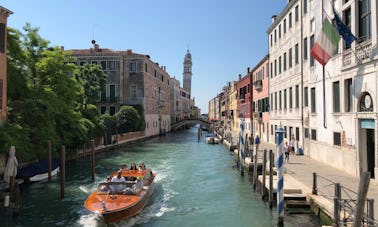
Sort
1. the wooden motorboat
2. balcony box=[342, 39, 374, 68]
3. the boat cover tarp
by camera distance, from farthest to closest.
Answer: the boat cover tarp → balcony box=[342, 39, 374, 68] → the wooden motorboat

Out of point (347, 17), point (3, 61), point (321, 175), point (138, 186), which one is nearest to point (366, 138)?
point (321, 175)

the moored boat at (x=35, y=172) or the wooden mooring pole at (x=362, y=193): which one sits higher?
the wooden mooring pole at (x=362, y=193)

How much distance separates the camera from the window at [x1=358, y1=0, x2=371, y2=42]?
14.4m

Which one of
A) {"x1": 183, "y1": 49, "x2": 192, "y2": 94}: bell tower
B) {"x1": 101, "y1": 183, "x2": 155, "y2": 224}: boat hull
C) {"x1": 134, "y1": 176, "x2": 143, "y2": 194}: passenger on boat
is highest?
{"x1": 183, "y1": 49, "x2": 192, "y2": 94}: bell tower

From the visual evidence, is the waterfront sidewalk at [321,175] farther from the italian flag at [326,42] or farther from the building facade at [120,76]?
the building facade at [120,76]

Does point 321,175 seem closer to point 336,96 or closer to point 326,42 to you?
point 336,96

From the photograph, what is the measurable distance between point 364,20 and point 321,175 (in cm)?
650

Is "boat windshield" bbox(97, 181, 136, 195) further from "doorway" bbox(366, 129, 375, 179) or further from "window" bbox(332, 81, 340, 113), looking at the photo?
"window" bbox(332, 81, 340, 113)

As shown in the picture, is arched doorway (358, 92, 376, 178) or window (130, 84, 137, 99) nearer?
arched doorway (358, 92, 376, 178)

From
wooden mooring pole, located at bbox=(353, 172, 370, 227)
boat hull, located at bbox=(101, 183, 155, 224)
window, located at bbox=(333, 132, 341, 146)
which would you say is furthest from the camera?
window, located at bbox=(333, 132, 341, 146)

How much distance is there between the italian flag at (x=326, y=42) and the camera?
15.1 meters

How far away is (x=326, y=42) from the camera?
15812mm

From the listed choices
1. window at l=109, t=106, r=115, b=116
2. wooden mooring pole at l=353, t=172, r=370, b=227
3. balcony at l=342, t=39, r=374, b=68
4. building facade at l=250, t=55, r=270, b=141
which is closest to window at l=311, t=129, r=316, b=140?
balcony at l=342, t=39, r=374, b=68

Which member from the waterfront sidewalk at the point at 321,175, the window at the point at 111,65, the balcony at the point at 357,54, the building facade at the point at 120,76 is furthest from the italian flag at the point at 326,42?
the window at the point at 111,65
